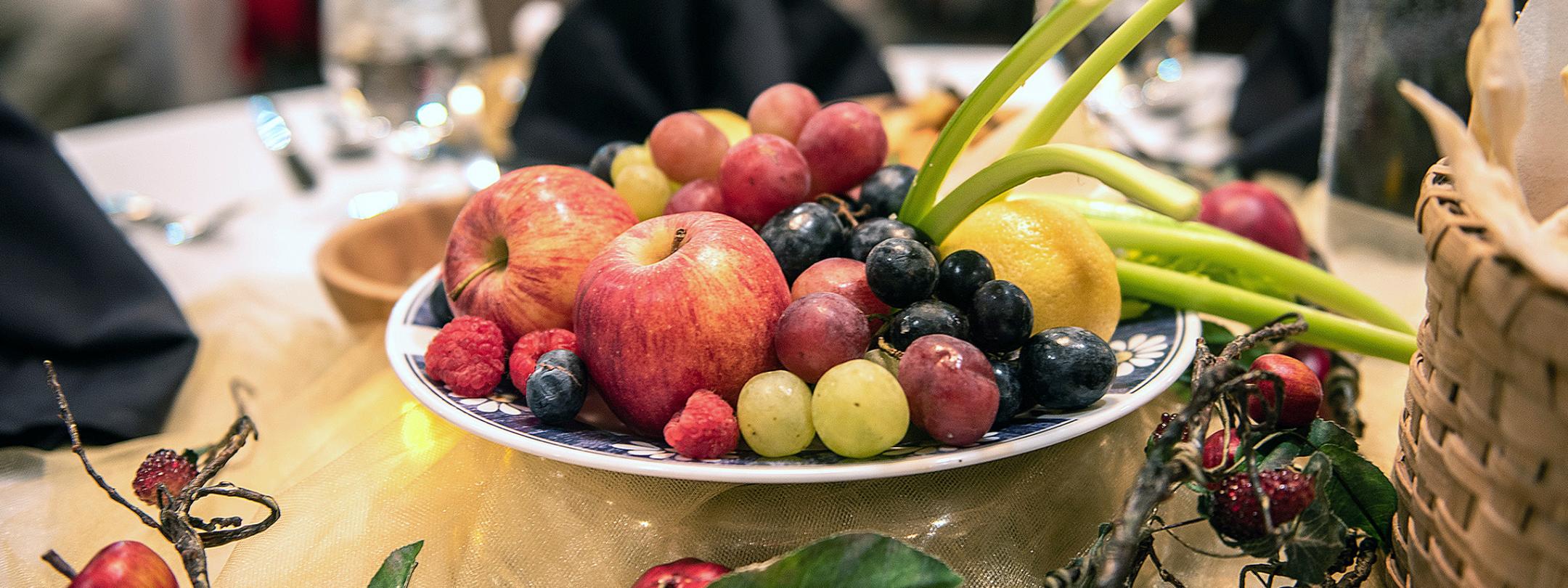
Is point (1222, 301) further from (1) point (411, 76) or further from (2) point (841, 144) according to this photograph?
(1) point (411, 76)

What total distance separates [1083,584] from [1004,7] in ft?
12.1

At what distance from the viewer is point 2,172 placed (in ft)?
2.45

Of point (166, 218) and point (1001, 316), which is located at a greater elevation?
point (1001, 316)

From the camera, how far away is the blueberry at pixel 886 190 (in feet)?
1.99

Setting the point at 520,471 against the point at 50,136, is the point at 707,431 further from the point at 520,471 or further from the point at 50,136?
the point at 50,136

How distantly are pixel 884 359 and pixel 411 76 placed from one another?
892 millimetres

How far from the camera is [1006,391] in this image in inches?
18.5

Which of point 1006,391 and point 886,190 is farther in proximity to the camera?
point 886,190

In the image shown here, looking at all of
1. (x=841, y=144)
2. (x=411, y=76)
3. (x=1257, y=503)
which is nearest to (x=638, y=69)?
(x=411, y=76)

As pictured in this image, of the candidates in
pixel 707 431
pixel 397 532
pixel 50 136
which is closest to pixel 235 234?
pixel 50 136

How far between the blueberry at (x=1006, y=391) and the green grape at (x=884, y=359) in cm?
5

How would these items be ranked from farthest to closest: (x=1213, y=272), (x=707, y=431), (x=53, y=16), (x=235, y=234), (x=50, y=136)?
1. (x=53, y=16)
2. (x=235, y=234)
3. (x=50, y=136)
4. (x=1213, y=272)
5. (x=707, y=431)

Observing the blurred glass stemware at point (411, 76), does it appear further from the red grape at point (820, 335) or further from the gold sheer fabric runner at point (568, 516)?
the red grape at point (820, 335)

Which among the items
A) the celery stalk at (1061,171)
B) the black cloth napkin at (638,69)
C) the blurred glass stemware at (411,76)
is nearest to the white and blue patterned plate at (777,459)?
the celery stalk at (1061,171)
